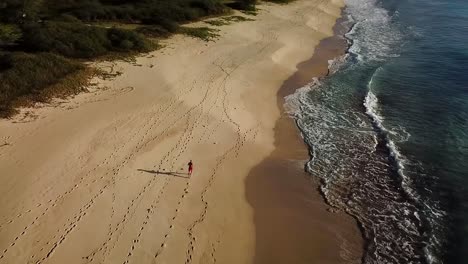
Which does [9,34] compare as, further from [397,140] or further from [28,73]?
[397,140]

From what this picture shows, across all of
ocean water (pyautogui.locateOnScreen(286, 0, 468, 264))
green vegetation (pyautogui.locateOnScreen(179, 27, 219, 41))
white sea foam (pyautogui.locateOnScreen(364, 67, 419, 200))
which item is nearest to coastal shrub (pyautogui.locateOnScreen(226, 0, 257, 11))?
green vegetation (pyautogui.locateOnScreen(179, 27, 219, 41))

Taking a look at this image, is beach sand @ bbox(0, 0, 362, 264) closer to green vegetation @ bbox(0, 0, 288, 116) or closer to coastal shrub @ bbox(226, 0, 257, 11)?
green vegetation @ bbox(0, 0, 288, 116)

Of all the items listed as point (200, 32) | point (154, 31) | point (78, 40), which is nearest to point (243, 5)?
point (200, 32)

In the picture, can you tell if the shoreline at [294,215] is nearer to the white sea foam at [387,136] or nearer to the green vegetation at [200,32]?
the white sea foam at [387,136]

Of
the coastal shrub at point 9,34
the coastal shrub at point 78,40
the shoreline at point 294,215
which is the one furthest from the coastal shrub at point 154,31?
the shoreline at point 294,215

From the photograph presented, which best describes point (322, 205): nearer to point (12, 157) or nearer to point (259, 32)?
point (12, 157)

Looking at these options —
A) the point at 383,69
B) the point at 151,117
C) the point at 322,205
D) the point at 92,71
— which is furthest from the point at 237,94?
the point at 383,69

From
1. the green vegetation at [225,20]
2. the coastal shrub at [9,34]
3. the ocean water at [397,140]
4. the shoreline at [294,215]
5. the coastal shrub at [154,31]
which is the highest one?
the coastal shrub at [9,34]
